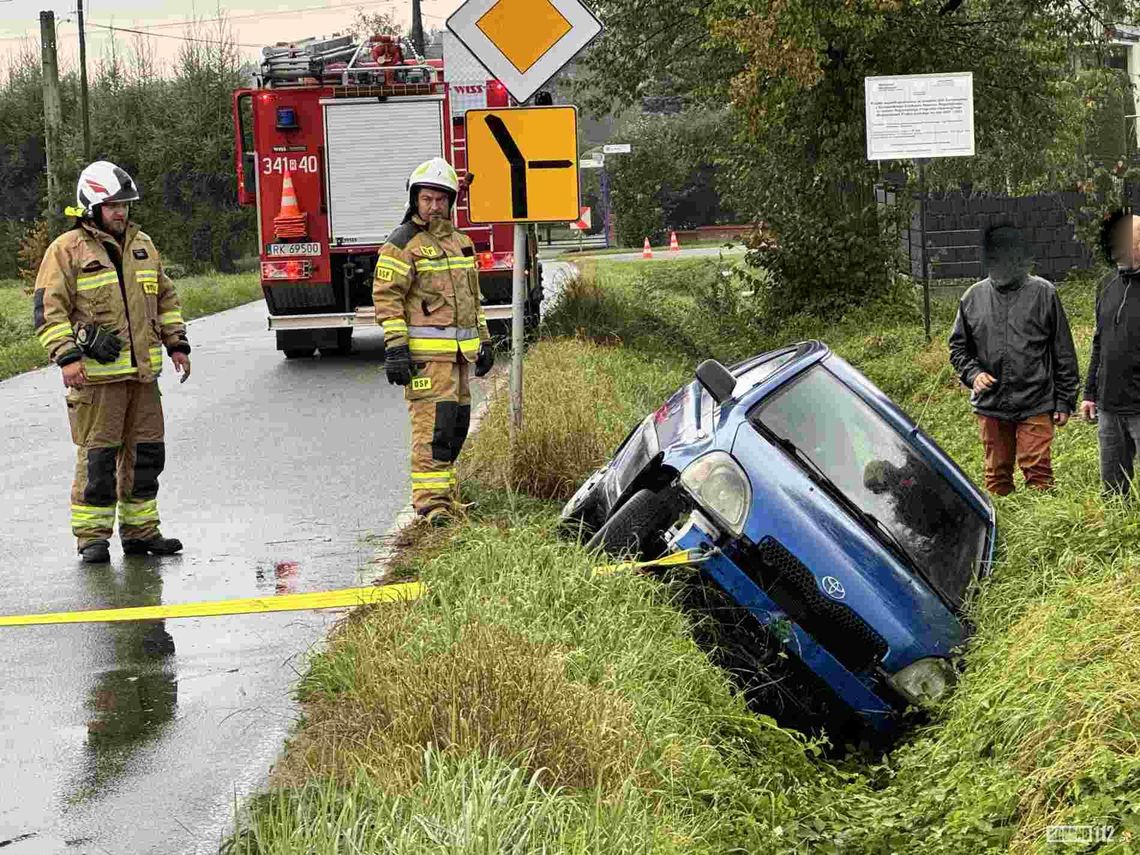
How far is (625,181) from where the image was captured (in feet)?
176

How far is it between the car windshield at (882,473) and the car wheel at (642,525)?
464mm

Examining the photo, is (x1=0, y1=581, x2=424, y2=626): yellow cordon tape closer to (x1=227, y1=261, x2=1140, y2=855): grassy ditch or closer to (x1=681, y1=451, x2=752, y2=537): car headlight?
(x1=227, y1=261, x2=1140, y2=855): grassy ditch

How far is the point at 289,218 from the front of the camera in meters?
18.1

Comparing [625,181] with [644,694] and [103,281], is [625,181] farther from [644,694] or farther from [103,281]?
[644,694]

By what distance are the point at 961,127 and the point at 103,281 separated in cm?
930

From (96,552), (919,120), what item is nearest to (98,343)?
(96,552)

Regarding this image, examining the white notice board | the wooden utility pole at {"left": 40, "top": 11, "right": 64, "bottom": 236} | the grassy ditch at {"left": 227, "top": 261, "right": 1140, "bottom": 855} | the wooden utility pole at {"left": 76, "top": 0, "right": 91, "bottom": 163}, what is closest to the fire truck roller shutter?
the white notice board

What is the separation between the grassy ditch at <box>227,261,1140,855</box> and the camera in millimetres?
4121

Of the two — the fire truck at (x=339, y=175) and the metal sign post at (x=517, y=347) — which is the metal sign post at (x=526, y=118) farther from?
the fire truck at (x=339, y=175)

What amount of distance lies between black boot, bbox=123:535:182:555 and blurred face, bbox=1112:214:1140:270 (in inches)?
175

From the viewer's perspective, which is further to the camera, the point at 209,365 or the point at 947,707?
the point at 209,365

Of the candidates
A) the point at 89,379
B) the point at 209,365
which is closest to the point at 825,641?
the point at 89,379

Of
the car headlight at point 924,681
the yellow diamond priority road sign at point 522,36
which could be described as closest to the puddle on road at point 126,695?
the car headlight at point 924,681

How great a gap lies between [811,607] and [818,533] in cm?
25
